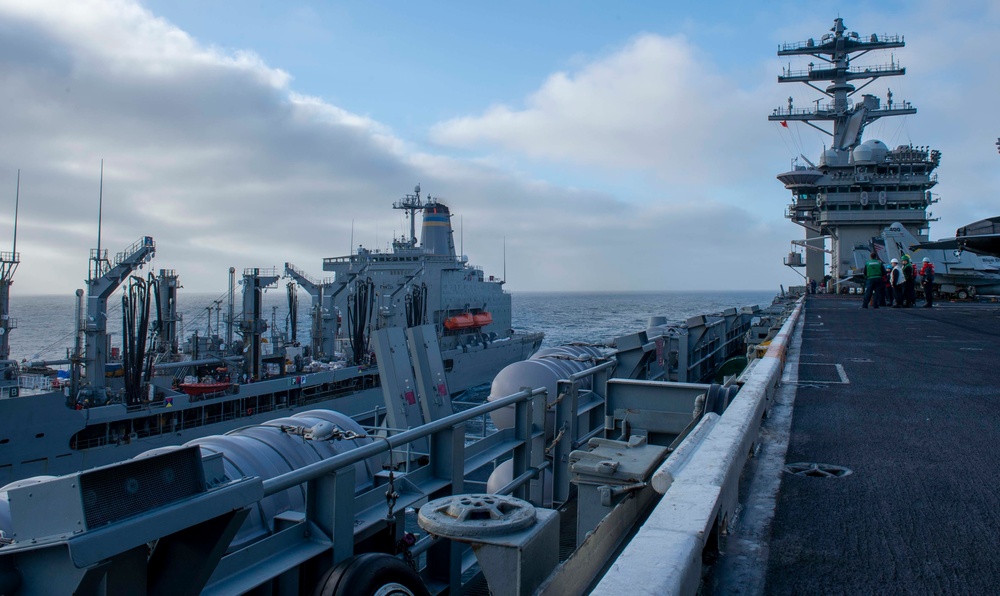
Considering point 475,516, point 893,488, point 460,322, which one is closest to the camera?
point 475,516

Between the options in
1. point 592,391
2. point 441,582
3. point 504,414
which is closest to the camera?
point 441,582

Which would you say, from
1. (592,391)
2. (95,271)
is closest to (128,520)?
(592,391)

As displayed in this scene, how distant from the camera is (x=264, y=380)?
26.5m

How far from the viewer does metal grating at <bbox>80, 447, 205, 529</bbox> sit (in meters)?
2.05

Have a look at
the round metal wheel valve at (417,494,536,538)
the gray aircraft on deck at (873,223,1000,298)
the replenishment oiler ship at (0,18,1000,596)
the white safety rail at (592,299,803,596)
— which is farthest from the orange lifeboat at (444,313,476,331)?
the round metal wheel valve at (417,494,536,538)

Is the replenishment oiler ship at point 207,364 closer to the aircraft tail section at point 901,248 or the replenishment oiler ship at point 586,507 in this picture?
the replenishment oiler ship at point 586,507

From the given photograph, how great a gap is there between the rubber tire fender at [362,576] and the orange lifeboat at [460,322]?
115ft

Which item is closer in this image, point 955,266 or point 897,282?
point 897,282

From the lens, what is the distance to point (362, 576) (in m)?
2.96

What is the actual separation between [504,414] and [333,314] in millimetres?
28830

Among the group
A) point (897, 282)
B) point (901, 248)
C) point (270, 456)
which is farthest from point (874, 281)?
point (270, 456)

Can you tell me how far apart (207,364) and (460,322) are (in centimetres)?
1549

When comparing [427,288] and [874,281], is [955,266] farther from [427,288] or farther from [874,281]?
[427,288]

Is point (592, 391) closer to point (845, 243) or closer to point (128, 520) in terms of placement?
point (128, 520)
